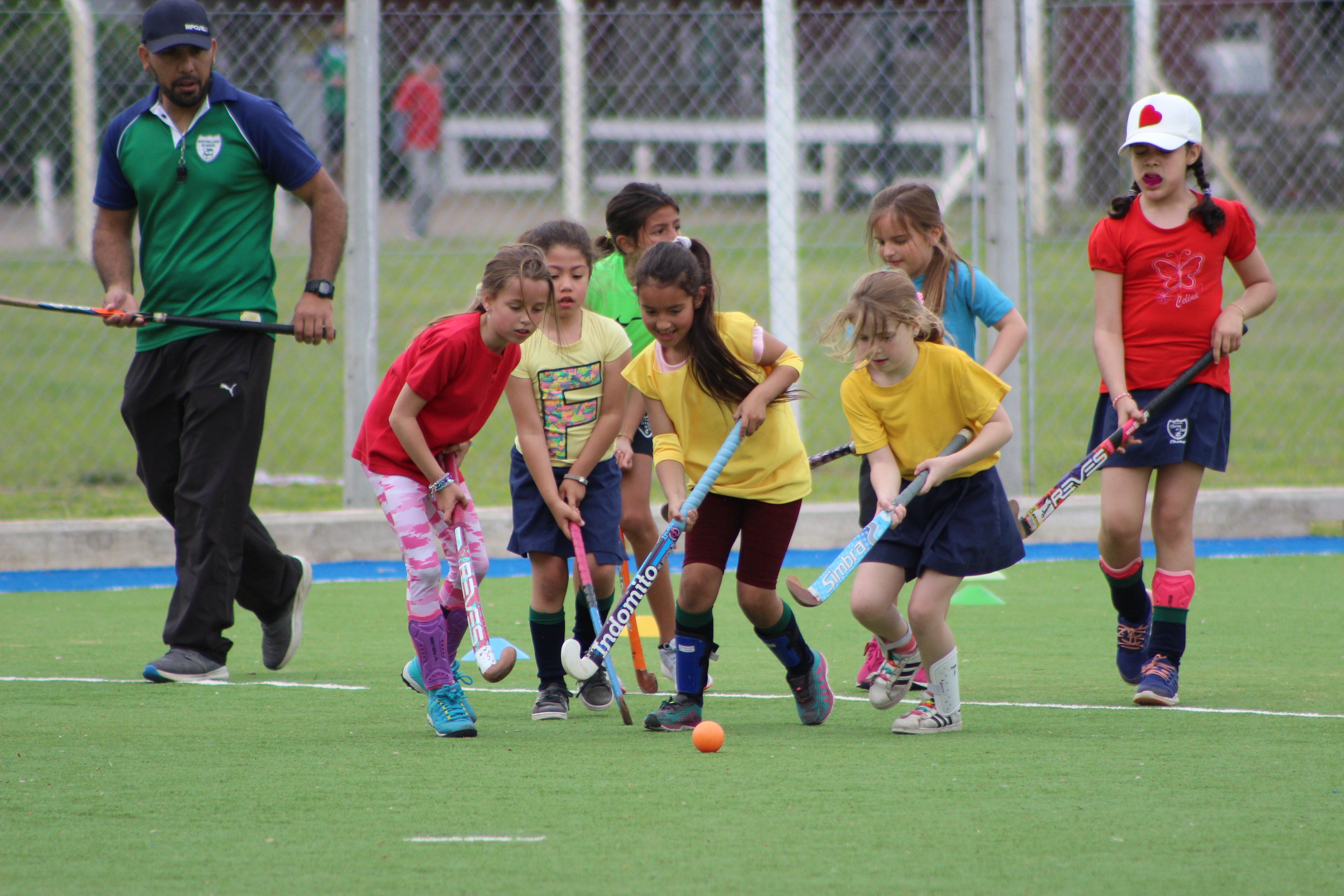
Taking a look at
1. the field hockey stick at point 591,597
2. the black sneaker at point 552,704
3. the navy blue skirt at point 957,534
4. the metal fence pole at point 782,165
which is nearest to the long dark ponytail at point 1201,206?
the navy blue skirt at point 957,534

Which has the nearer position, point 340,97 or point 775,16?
point 775,16

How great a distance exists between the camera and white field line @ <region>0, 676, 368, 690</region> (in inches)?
192

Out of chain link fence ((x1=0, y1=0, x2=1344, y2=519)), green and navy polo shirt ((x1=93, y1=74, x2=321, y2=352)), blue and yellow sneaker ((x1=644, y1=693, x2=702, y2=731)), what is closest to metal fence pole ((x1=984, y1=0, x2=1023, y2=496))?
chain link fence ((x1=0, y1=0, x2=1344, y2=519))

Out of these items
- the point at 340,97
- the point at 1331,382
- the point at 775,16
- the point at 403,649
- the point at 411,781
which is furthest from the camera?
the point at 1331,382

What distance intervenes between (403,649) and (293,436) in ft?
16.0

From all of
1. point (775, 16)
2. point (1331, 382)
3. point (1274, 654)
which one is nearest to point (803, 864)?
point (1274, 654)

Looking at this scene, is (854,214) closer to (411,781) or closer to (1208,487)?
(1208,487)

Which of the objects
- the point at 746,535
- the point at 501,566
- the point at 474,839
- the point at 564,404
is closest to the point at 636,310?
the point at 564,404

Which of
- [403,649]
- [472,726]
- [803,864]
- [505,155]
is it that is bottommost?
[403,649]

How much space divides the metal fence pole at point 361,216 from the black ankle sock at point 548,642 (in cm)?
351

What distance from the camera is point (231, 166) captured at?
506 cm

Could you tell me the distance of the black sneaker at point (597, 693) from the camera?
4621 mm

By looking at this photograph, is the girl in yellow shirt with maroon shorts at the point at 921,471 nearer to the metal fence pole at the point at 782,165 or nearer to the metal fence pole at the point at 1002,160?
the metal fence pole at the point at 1002,160

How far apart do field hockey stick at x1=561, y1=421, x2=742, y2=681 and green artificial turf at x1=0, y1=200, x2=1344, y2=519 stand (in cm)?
411
